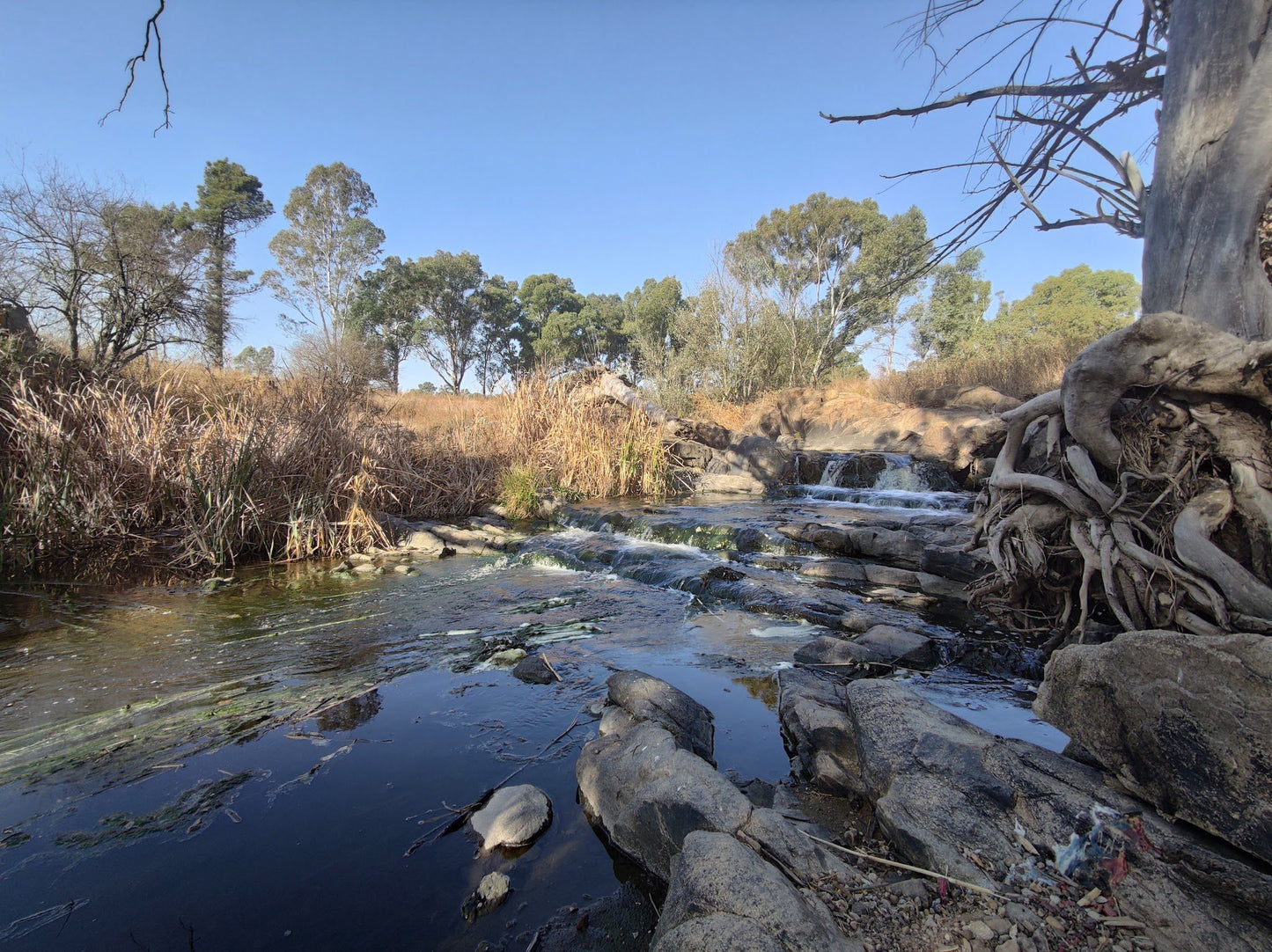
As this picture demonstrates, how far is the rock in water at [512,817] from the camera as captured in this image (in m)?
1.75

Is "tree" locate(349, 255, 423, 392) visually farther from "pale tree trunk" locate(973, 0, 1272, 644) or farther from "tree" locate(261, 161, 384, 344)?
"pale tree trunk" locate(973, 0, 1272, 644)

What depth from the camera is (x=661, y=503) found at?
939 cm

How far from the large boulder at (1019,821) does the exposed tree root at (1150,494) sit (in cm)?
145

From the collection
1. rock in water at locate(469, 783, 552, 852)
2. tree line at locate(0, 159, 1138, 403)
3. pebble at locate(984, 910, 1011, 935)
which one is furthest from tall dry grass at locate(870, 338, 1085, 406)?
rock in water at locate(469, 783, 552, 852)

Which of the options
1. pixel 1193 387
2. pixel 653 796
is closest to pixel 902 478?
pixel 1193 387

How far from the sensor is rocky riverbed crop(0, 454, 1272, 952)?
4.14 feet

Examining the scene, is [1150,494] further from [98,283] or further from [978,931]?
[98,283]

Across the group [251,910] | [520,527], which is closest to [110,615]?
[251,910]

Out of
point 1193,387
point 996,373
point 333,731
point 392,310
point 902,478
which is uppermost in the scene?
point 392,310

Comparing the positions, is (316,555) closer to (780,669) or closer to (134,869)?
(134,869)

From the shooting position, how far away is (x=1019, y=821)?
1.50 meters

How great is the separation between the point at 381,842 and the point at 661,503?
7786mm

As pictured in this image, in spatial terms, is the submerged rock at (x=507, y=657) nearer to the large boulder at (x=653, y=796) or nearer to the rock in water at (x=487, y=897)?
the large boulder at (x=653, y=796)

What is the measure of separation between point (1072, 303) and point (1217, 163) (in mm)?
41813
